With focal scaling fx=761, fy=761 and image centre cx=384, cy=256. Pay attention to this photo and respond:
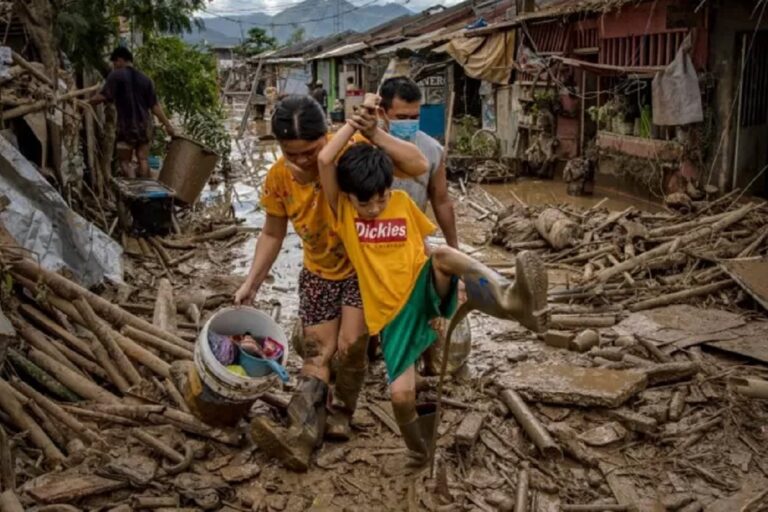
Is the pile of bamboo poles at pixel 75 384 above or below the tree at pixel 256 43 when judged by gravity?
below

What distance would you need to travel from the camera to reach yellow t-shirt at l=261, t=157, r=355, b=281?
12.8ft

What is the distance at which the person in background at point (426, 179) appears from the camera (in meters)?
4.45

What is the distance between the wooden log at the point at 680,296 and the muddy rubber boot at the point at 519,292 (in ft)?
12.9

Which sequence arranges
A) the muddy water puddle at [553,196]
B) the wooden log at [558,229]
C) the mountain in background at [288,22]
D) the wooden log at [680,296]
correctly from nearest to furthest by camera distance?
the wooden log at [680,296]
the wooden log at [558,229]
the muddy water puddle at [553,196]
the mountain in background at [288,22]

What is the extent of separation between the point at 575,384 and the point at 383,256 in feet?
5.91

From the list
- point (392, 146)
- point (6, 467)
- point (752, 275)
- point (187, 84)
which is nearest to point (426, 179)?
point (392, 146)

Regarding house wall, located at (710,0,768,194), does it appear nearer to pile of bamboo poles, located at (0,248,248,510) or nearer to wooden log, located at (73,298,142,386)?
pile of bamboo poles, located at (0,248,248,510)

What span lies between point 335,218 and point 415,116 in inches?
43.5

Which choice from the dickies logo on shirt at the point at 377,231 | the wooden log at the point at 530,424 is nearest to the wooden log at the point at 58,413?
the dickies logo on shirt at the point at 377,231

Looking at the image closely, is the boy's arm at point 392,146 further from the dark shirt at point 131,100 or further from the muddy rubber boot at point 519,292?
the dark shirt at point 131,100

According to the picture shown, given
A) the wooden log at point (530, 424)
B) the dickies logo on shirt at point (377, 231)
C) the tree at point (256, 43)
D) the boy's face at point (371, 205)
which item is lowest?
the wooden log at point (530, 424)

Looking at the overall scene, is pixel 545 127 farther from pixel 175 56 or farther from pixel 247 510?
pixel 247 510

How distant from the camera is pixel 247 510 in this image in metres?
3.58

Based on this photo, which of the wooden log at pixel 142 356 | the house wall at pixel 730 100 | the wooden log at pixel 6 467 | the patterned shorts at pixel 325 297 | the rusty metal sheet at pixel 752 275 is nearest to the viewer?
the wooden log at pixel 6 467
